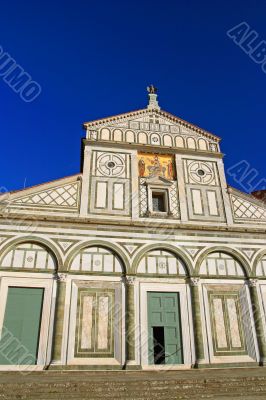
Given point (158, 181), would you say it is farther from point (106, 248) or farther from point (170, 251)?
point (106, 248)

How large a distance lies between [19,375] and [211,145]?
1408cm

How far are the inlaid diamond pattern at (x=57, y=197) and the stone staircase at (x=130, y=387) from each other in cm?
679

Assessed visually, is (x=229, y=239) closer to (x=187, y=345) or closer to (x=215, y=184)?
(x=215, y=184)

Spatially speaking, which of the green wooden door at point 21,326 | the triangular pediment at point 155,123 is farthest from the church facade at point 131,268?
the triangular pediment at point 155,123

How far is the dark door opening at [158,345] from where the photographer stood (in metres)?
12.9

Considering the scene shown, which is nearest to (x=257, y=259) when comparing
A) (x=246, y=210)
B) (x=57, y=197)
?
(x=246, y=210)

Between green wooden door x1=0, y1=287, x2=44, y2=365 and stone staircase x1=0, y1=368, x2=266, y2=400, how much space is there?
3.35ft

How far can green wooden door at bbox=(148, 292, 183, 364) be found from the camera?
42.3ft

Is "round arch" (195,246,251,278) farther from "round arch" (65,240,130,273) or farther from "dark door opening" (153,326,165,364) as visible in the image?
"dark door opening" (153,326,165,364)

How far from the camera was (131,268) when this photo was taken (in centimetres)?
1375

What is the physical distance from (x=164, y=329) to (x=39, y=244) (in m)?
6.18

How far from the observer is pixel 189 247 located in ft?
48.2

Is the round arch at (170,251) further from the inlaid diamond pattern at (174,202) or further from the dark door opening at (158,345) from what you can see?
the dark door opening at (158,345)

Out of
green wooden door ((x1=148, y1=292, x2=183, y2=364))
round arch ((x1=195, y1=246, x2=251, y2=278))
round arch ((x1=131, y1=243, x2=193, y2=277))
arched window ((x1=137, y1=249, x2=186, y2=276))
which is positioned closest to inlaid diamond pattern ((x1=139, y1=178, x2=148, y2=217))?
round arch ((x1=131, y1=243, x2=193, y2=277))
